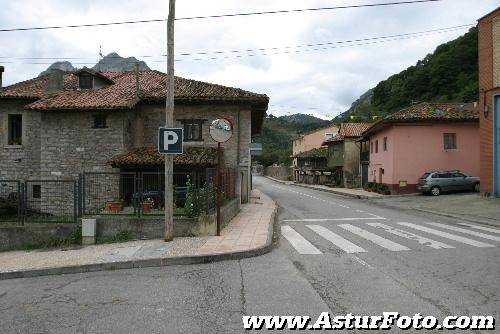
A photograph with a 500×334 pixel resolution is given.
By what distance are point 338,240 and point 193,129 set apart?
521 inches

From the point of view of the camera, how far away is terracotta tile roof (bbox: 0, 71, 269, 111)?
20.5m

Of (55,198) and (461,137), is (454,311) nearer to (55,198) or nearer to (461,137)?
(55,198)

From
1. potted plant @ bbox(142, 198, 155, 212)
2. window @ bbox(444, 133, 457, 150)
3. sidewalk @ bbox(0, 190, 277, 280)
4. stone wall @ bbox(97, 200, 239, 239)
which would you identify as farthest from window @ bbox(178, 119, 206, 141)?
window @ bbox(444, 133, 457, 150)

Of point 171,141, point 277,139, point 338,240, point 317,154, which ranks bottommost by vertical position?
point 338,240

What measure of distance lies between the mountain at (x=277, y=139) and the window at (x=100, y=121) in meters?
60.8

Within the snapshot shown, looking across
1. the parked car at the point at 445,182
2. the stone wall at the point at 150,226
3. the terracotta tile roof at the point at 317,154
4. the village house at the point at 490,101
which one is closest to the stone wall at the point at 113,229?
the stone wall at the point at 150,226

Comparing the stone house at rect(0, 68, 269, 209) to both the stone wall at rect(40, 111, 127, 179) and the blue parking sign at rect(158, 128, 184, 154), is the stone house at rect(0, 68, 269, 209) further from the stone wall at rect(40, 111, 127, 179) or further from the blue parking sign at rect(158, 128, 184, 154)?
the blue parking sign at rect(158, 128, 184, 154)

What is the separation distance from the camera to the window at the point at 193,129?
72.9ft

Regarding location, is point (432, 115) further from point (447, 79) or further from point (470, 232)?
point (447, 79)

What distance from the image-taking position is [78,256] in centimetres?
951

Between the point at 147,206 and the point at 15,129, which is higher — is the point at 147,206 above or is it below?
below

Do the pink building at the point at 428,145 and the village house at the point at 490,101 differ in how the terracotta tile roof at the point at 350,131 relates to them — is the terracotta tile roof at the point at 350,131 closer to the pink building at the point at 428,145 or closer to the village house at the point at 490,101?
the pink building at the point at 428,145

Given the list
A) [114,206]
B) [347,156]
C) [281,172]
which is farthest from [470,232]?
[281,172]

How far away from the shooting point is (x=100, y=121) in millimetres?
20781
